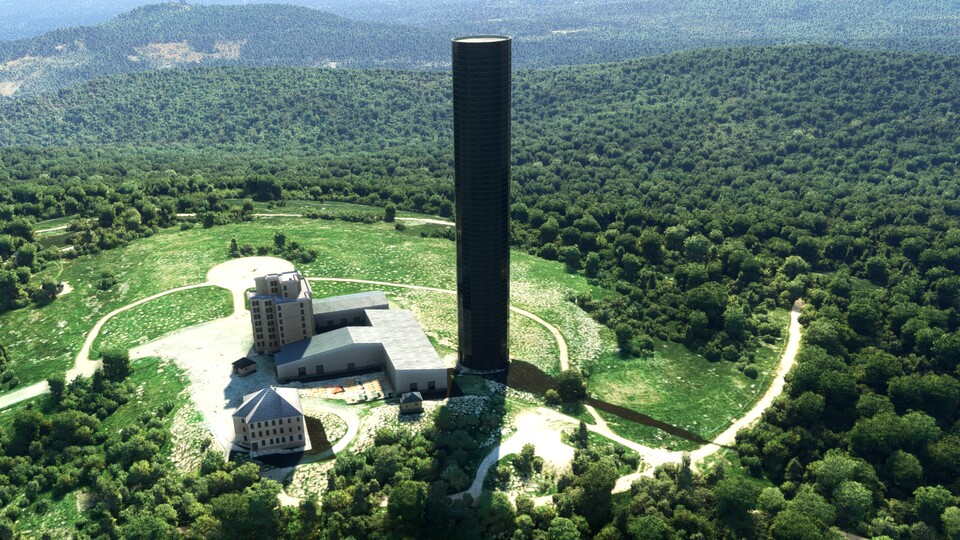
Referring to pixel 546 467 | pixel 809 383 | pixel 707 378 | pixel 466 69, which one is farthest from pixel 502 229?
pixel 809 383

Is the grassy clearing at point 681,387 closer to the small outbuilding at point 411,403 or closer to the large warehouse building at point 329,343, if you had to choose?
the large warehouse building at point 329,343

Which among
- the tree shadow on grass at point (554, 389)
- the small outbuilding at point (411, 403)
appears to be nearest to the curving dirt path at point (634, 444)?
the tree shadow on grass at point (554, 389)

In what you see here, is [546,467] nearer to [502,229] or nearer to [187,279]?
[502,229]

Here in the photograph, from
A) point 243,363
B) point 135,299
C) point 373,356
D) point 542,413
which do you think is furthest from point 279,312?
point 542,413

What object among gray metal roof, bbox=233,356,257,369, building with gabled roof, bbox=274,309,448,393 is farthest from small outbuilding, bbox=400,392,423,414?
gray metal roof, bbox=233,356,257,369

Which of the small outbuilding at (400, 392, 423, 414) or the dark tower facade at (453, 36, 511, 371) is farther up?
the dark tower facade at (453, 36, 511, 371)

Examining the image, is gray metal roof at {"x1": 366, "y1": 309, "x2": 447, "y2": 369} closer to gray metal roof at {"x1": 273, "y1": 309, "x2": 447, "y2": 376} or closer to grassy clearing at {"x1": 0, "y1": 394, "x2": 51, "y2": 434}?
gray metal roof at {"x1": 273, "y1": 309, "x2": 447, "y2": 376}

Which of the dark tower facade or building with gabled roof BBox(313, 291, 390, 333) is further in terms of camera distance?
building with gabled roof BBox(313, 291, 390, 333)
